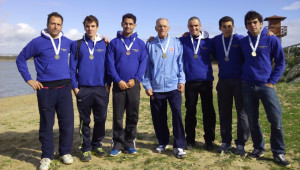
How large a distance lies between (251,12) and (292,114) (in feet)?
20.2

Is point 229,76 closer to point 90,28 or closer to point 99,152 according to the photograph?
point 90,28

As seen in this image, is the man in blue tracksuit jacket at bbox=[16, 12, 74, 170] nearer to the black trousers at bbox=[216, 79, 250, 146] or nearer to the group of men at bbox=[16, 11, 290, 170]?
the group of men at bbox=[16, 11, 290, 170]

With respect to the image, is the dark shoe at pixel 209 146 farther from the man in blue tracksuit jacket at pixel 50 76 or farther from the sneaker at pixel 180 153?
the man in blue tracksuit jacket at pixel 50 76

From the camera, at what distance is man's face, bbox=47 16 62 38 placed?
500 cm

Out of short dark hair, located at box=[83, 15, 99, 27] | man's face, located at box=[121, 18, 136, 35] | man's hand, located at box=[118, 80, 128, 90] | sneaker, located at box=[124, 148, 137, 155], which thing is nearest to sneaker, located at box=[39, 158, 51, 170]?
sneaker, located at box=[124, 148, 137, 155]

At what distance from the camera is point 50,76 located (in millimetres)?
5000

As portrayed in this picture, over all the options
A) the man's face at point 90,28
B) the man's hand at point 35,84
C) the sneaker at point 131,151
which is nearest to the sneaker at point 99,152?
the sneaker at point 131,151

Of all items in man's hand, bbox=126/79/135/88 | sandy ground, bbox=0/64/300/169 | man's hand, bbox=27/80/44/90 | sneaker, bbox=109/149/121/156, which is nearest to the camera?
man's hand, bbox=27/80/44/90

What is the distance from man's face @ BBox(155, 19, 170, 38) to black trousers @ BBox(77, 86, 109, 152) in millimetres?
1765

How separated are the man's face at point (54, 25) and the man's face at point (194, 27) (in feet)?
9.29

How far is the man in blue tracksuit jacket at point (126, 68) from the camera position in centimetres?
539

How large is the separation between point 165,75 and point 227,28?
170cm

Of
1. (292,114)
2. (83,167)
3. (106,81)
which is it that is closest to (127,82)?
(106,81)

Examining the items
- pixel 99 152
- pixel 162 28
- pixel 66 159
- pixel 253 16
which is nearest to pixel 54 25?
pixel 162 28
